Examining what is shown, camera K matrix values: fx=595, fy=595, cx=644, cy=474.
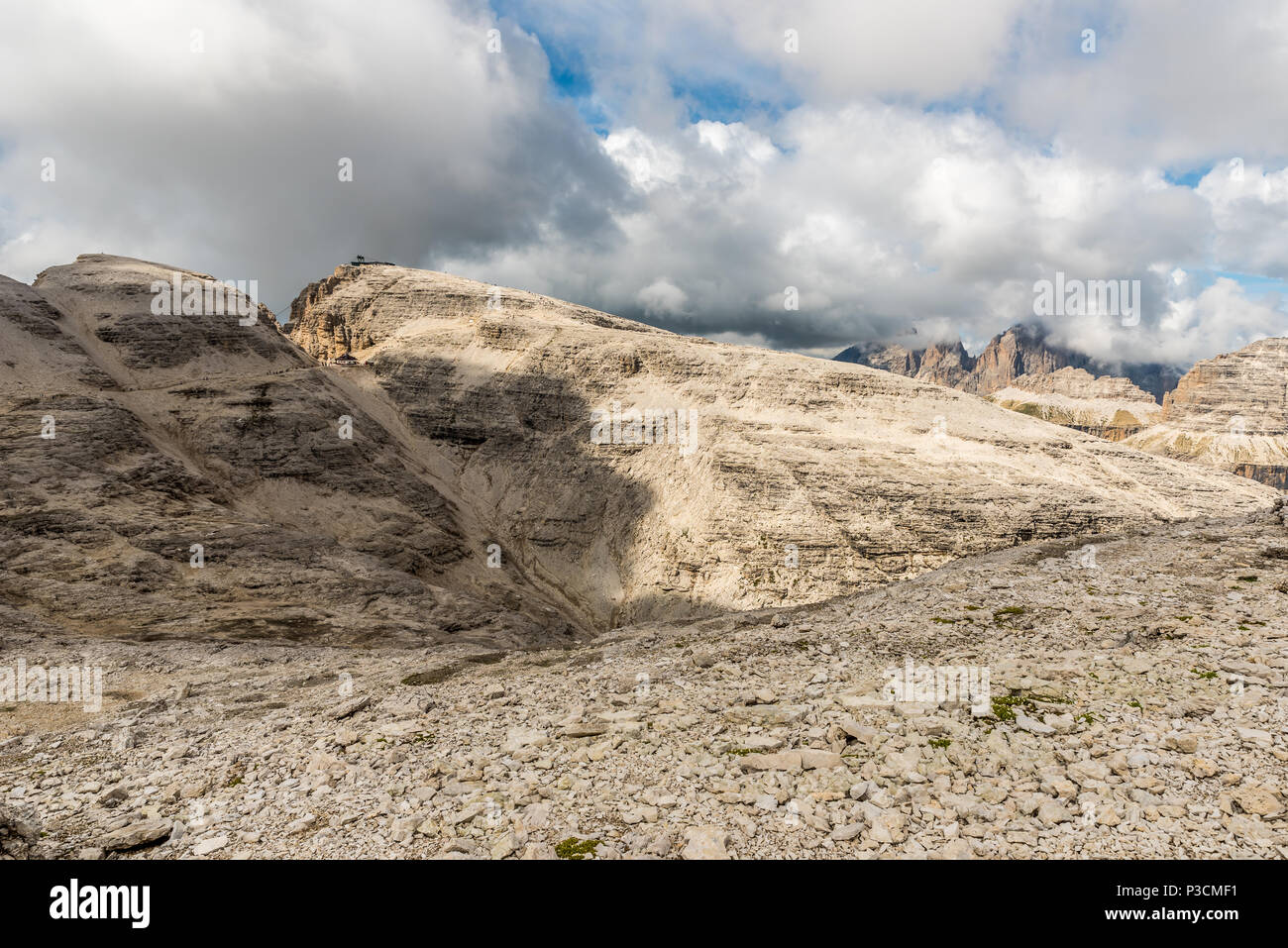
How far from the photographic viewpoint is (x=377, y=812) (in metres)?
7.40

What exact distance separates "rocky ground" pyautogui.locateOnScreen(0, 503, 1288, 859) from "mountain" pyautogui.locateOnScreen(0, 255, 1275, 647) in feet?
52.4

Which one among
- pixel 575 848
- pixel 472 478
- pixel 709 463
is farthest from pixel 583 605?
pixel 575 848

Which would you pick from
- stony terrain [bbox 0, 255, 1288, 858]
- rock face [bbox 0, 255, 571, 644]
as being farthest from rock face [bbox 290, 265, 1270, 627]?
rock face [bbox 0, 255, 571, 644]

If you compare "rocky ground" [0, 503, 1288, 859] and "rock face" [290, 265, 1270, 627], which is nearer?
"rocky ground" [0, 503, 1288, 859]

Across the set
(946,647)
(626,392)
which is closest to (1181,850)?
(946,647)

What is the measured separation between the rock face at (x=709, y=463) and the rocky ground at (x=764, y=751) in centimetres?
3084

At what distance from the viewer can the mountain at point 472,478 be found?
29.0 metres

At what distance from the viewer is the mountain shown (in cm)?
2905

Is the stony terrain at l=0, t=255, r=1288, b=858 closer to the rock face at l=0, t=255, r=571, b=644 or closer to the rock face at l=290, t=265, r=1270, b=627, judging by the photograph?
the rock face at l=0, t=255, r=571, b=644

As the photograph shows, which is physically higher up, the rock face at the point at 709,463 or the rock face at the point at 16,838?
the rock face at the point at 709,463

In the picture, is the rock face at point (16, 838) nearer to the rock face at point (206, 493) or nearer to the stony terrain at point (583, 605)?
the stony terrain at point (583, 605)

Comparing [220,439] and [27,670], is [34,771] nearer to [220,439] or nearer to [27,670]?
[27,670]

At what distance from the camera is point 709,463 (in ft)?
170

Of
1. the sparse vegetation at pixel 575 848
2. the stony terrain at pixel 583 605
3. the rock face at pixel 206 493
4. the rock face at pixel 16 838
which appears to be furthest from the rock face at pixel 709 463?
the rock face at pixel 16 838
